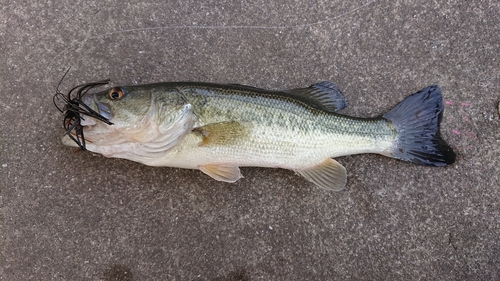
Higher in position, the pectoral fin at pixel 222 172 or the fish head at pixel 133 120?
the fish head at pixel 133 120

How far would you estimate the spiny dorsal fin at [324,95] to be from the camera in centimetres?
270

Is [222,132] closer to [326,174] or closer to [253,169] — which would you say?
[253,169]

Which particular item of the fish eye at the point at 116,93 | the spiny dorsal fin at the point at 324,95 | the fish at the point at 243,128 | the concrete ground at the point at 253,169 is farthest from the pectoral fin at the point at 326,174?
the fish eye at the point at 116,93

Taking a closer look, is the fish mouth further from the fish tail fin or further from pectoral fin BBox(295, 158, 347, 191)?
the fish tail fin

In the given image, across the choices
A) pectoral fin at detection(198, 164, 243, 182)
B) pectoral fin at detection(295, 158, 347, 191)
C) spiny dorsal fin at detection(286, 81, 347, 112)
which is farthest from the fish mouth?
pectoral fin at detection(295, 158, 347, 191)

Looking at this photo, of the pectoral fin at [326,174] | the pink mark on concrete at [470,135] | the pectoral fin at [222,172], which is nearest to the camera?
the pectoral fin at [222,172]

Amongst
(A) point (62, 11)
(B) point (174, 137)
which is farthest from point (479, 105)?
(A) point (62, 11)

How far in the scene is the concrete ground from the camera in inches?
105

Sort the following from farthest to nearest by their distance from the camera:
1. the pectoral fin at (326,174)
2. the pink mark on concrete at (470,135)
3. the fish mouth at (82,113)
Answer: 1. the pink mark on concrete at (470,135)
2. the pectoral fin at (326,174)
3. the fish mouth at (82,113)

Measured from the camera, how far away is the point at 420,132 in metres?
2.73

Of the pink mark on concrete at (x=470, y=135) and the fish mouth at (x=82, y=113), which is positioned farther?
the pink mark on concrete at (x=470, y=135)

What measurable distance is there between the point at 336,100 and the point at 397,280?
4.90 feet

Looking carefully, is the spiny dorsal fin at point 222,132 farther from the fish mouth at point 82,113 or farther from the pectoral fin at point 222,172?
the fish mouth at point 82,113

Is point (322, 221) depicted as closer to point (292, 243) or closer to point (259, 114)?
point (292, 243)
